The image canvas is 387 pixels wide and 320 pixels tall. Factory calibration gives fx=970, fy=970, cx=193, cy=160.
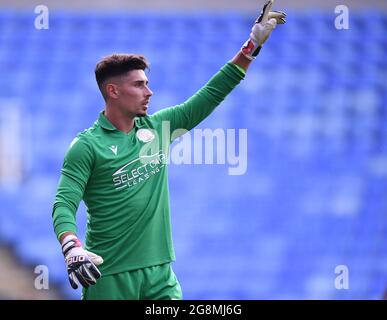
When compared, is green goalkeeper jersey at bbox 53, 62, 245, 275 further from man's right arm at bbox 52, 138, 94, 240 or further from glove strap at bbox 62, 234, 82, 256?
glove strap at bbox 62, 234, 82, 256

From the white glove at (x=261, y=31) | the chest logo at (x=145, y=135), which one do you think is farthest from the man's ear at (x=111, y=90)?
the white glove at (x=261, y=31)

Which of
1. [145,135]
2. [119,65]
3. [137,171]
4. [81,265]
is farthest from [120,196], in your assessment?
[119,65]

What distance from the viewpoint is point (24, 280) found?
558 centimetres

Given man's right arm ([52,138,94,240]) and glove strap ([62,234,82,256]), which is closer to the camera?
glove strap ([62,234,82,256])

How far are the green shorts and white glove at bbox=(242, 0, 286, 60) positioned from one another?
3.38 feet

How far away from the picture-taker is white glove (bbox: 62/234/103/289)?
3721 mm

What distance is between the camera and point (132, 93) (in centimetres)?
429

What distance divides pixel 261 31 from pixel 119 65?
66cm

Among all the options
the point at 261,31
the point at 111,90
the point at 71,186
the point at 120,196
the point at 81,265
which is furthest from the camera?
the point at 111,90

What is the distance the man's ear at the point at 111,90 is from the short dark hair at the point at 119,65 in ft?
0.11

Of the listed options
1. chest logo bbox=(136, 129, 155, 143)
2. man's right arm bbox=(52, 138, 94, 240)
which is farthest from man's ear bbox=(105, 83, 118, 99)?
man's right arm bbox=(52, 138, 94, 240)

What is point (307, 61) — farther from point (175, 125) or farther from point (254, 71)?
point (175, 125)

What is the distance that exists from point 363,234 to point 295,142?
676 mm

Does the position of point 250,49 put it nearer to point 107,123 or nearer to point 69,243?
point 107,123
